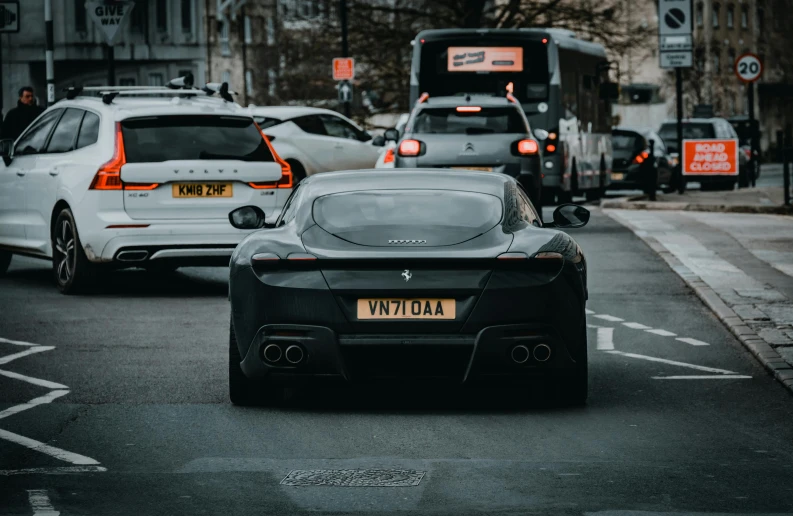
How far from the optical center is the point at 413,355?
27.4 ft

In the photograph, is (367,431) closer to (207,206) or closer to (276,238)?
(276,238)

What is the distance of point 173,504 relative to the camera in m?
6.39

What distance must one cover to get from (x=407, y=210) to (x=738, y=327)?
4.06 meters

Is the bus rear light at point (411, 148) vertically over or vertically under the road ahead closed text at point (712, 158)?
over

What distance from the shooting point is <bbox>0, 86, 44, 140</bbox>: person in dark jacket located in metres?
23.9

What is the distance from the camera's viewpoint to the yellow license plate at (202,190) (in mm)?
14602

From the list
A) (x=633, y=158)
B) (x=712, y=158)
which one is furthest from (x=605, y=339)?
(x=633, y=158)

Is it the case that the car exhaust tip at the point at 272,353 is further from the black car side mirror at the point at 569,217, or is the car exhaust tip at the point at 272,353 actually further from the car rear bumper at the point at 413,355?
the black car side mirror at the point at 569,217

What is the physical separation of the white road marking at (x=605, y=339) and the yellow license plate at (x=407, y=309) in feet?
10.5

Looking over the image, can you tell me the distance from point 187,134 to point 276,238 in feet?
21.1

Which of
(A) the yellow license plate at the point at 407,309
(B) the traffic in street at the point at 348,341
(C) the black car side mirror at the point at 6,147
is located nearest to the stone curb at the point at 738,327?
(B) the traffic in street at the point at 348,341

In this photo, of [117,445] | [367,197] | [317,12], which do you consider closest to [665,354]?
[367,197]

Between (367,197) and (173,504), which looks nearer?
(173,504)

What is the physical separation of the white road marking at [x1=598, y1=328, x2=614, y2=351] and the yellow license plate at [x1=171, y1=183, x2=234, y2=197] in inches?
155
